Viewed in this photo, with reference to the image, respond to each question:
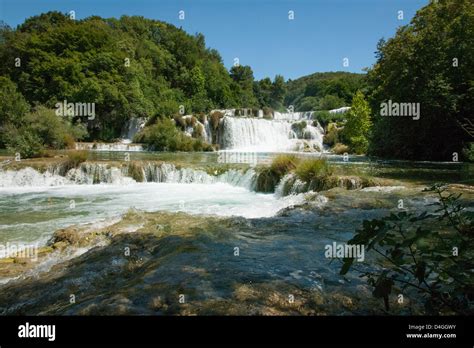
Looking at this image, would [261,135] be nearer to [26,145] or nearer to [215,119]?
[215,119]

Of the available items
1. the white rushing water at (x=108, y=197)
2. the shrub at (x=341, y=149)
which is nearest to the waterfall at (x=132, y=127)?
the shrub at (x=341, y=149)

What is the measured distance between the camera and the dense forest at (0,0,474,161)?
17.0 metres

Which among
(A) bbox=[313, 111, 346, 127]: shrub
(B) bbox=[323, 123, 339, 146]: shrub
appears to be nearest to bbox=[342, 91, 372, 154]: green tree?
(B) bbox=[323, 123, 339, 146]: shrub

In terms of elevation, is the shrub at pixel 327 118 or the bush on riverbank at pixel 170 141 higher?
the shrub at pixel 327 118

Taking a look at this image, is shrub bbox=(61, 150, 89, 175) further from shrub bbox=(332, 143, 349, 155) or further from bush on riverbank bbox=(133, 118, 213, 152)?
shrub bbox=(332, 143, 349, 155)

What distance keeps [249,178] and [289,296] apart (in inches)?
437

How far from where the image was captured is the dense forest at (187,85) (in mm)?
16953

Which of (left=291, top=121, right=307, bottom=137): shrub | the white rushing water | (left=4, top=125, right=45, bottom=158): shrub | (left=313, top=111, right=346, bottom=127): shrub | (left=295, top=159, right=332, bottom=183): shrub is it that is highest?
(left=313, top=111, right=346, bottom=127): shrub

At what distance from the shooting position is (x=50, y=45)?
144 ft

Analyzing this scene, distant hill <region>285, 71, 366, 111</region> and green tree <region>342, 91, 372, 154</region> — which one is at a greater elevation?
distant hill <region>285, 71, 366, 111</region>

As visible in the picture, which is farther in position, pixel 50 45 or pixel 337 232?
pixel 50 45

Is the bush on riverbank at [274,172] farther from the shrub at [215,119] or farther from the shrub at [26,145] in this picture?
the shrub at [215,119]

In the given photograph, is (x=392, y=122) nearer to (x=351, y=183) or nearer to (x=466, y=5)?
(x=466, y=5)
